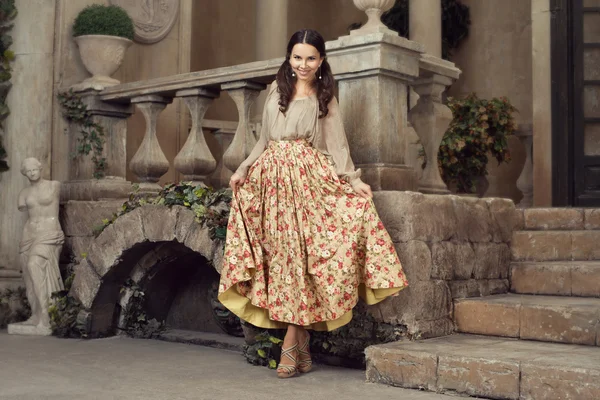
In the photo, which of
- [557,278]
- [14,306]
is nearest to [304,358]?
[557,278]

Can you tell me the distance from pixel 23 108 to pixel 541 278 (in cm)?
380

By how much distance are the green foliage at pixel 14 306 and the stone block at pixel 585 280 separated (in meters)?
3.80

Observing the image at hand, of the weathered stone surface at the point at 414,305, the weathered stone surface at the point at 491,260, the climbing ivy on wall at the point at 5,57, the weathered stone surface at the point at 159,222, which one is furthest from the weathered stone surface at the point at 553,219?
the climbing ivy on wall at the point at 5,57

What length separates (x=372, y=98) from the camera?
4441mm

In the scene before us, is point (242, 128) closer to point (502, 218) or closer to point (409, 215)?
point (409, 215)

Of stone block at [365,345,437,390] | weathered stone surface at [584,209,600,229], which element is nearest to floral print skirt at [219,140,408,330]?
stone block at [365,345,437,390]

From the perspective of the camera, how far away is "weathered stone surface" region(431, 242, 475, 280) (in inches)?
171

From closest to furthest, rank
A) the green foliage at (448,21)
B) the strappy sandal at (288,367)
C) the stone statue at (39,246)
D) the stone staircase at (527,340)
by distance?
1. the stone staircase at (527,340)
2. the strappy sandal at (288,367)
3. the stone statue at (39,246)
4. the green foliage at (448,21)

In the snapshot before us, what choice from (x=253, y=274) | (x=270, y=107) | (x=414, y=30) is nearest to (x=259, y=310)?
(x=253, y=274)

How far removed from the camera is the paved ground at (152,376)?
3693mm

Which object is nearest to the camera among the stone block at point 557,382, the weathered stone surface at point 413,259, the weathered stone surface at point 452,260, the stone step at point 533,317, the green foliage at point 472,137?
the stone block at point 557,382

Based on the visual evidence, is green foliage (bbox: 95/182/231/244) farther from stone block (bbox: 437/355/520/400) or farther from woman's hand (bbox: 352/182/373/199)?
stone block (bbox: 437/355/520/400)

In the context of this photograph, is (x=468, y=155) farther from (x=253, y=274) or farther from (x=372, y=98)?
(x=253, y=274)

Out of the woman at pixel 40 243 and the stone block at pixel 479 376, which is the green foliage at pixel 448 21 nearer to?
the woman at pixel 40 243
